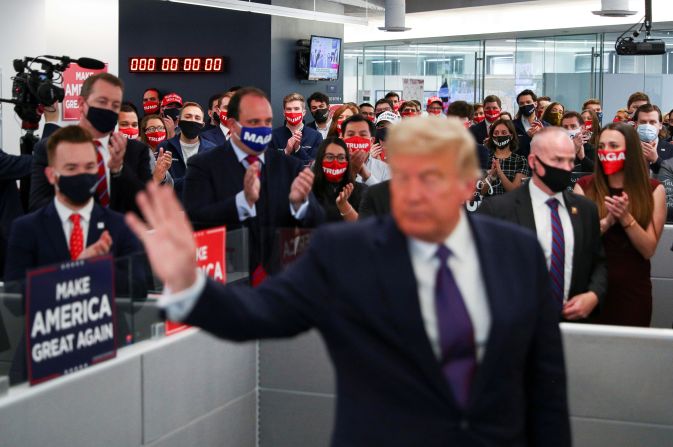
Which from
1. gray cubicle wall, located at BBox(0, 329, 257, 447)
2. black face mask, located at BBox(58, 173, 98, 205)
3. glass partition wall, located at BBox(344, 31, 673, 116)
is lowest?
gray cubicle wall, located at BBox(0, 329, 257, 447)

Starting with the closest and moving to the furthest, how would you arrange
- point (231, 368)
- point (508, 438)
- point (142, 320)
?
point (508, 438) → point (142, 320) → point (231, 368)

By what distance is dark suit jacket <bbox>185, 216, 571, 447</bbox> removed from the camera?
6.24 feet

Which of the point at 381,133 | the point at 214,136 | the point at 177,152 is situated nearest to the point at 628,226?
the point at 381,133

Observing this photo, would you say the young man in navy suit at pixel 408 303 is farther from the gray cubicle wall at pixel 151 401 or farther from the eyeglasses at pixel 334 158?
the eyeglasses at pixel 334 158

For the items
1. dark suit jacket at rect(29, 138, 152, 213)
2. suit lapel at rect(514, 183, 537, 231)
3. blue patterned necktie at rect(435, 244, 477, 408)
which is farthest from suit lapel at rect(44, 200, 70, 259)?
blue patterned necktie at rect(435, 244, 477, 408)

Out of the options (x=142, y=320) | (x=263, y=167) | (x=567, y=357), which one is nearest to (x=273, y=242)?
(x=263, y=167)

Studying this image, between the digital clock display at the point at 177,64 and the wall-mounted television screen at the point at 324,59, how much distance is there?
1459 millimetres

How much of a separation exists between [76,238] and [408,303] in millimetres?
2038

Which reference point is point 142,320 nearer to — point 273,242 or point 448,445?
point 273,242

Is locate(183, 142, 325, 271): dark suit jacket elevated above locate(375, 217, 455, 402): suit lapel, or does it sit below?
above

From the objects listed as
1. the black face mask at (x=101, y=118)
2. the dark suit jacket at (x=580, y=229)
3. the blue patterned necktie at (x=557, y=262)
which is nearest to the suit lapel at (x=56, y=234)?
the black face mask at (x=101, y=118)

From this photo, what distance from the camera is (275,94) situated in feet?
50.2

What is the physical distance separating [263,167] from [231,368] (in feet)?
3.06

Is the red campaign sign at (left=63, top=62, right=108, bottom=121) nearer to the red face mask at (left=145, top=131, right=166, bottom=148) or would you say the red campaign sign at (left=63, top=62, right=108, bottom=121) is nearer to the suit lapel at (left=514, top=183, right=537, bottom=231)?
the red face mask at (left=145, top=131, right=166, bottom=148)
